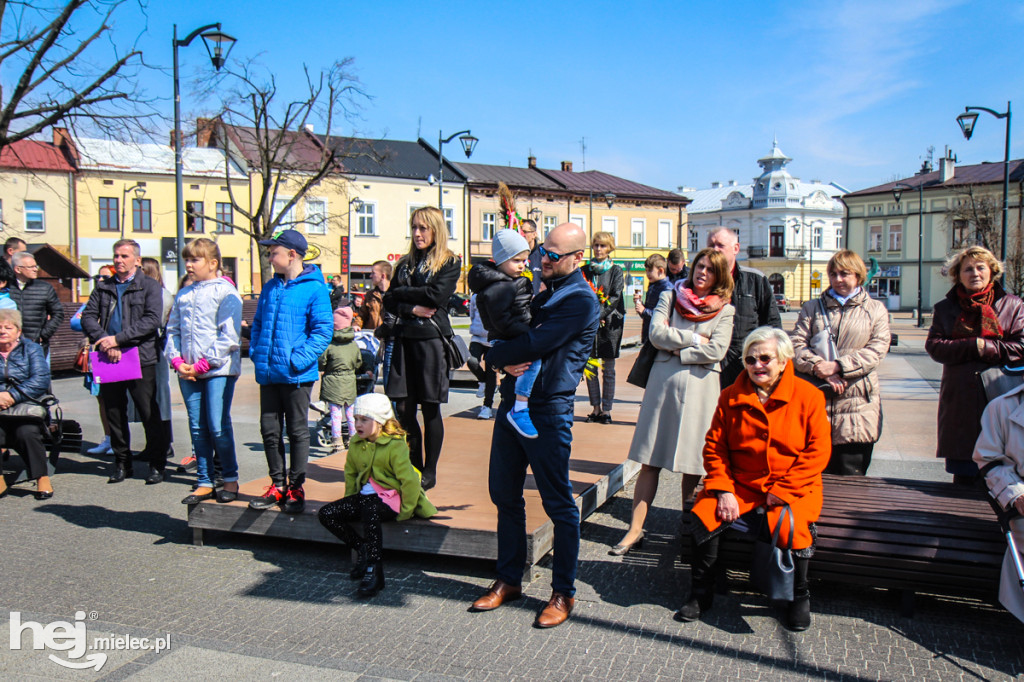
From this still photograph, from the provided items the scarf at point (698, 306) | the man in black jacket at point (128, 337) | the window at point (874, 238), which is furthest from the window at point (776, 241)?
the scarf at point (698, 306)

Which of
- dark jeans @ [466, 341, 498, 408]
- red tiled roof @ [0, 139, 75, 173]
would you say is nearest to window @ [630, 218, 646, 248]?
red tiled roof @ [0, 139, 75, 173]

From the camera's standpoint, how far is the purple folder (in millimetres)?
7027

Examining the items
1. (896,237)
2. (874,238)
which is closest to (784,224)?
(874,238)

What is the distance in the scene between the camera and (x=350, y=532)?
4.55m

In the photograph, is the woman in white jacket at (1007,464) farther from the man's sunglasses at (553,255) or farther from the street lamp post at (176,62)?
the street lamp post at (176,62)

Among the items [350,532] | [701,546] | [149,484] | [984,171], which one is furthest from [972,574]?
[984,171]

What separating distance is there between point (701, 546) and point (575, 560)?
63 cm

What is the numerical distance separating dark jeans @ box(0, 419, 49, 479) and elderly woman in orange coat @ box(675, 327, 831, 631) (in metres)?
5.27

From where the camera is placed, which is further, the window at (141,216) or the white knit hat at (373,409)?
the window at (141,216)

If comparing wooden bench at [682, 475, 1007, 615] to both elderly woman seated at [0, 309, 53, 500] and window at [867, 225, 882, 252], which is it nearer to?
elderly woman seated at [0, 309, 53, 500]

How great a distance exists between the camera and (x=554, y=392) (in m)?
3.86

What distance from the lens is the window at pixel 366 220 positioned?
157 feet

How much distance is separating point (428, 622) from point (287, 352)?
1.95 meters

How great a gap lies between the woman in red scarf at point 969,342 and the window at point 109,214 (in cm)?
4290
